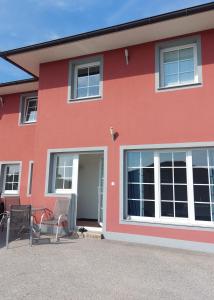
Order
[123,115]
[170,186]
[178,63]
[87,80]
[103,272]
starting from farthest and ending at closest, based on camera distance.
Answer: [87,80] < [123,115] < [178,63] < [170,186] < [103,272]

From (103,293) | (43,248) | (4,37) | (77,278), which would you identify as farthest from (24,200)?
(103,293)

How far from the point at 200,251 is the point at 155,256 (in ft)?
4.25

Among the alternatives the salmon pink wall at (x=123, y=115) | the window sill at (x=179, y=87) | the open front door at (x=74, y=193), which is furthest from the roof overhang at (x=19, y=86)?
the window sill at (x=179, y=87)

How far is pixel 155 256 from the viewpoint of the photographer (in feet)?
20.5

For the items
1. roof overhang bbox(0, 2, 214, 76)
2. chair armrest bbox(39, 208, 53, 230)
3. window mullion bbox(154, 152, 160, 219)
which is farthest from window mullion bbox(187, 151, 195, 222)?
chair armrest bbox(39, 208, 53, 230)


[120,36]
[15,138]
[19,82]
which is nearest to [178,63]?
[120,36]

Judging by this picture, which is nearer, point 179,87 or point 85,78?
point 179,87

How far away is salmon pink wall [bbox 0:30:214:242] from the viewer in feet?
24.1

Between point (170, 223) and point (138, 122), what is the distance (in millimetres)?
2952

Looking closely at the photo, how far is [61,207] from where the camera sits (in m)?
8.48

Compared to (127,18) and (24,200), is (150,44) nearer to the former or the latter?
(127,18)

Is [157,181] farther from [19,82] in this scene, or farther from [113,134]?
[19,82]

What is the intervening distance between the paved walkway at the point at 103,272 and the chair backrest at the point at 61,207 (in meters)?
1.39

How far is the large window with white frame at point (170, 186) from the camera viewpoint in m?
7.08
